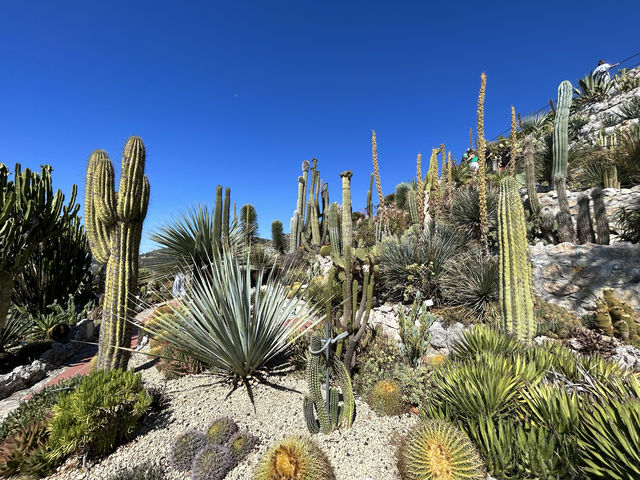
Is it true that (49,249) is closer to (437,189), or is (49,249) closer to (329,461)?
(329,461)

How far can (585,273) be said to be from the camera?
471cm

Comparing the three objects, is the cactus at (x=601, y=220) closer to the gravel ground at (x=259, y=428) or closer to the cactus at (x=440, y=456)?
the gravel ground at (x=259, y=428)

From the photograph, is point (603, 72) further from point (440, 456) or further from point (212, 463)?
point (212, 463)

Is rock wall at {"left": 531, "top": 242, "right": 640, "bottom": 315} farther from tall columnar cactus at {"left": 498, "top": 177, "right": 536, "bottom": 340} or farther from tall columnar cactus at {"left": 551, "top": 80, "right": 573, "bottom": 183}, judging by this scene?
tall columnar cactus at {"left": 551, "top": 80, "right": 573, "bottom": 183}

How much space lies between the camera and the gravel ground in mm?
2127

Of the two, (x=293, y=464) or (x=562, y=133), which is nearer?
(x=293, y=464)

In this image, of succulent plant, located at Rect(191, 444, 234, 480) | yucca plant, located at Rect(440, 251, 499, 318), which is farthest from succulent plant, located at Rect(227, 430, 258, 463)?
yucca plant, located at Rect(440, 251, 499, 318)

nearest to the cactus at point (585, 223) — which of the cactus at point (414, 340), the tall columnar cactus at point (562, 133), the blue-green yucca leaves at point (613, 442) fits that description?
the tall columnar cactus at point (562, 133)

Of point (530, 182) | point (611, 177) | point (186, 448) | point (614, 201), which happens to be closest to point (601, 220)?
point (530, 182)

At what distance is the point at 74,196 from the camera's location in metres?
6.73

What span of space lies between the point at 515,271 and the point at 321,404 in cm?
325

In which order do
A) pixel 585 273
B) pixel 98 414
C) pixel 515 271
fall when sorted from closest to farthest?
pixel 98 414 < pixel 515 271 < pixel 585 273

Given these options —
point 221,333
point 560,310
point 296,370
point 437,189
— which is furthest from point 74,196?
point 560,310

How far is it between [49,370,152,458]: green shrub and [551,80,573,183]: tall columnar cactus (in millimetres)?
10276
